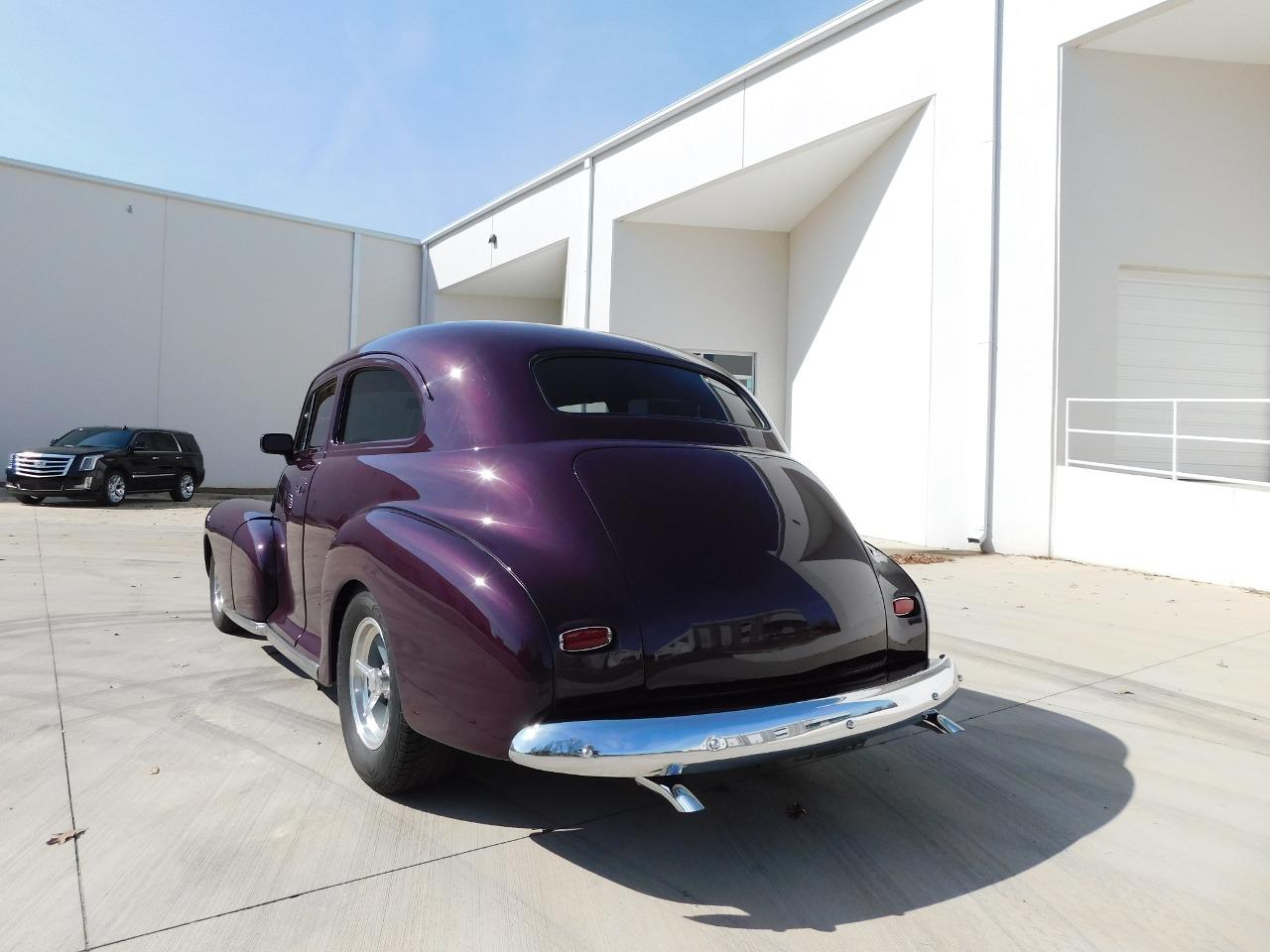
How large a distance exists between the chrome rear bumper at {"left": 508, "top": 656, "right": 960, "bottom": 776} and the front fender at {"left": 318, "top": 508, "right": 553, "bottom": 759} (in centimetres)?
11

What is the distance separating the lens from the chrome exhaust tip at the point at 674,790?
206 centimetres

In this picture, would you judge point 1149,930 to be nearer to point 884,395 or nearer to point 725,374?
point 725,374

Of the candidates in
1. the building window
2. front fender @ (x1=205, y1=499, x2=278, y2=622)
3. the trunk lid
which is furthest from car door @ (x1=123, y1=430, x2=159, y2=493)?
the trunk lid

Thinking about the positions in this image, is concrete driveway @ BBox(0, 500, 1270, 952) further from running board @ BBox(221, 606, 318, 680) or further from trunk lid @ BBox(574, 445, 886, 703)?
trunk lid @ BBox(574, 445, 886, 703)

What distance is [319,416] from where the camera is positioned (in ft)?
13.9

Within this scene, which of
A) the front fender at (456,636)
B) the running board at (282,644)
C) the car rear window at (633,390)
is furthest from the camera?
the running board at (282,644)

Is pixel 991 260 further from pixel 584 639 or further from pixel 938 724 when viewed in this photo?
pixel 584 639

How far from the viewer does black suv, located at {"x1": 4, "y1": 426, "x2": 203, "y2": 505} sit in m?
15.0

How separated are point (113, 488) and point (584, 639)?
16.6m

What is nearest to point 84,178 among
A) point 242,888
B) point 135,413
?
point 135,413

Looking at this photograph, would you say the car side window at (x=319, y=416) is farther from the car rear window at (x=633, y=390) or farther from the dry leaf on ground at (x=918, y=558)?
the dry leaf on ground at (x=918, y=558)

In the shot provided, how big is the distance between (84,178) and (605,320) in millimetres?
13844

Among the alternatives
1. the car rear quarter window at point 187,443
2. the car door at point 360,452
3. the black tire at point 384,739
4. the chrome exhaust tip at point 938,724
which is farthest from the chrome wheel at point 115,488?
the chrome exhaust tip at point 938,724

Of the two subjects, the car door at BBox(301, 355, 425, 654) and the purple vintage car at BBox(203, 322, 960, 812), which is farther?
the car door at BBox(301, 355, 425, 654)
